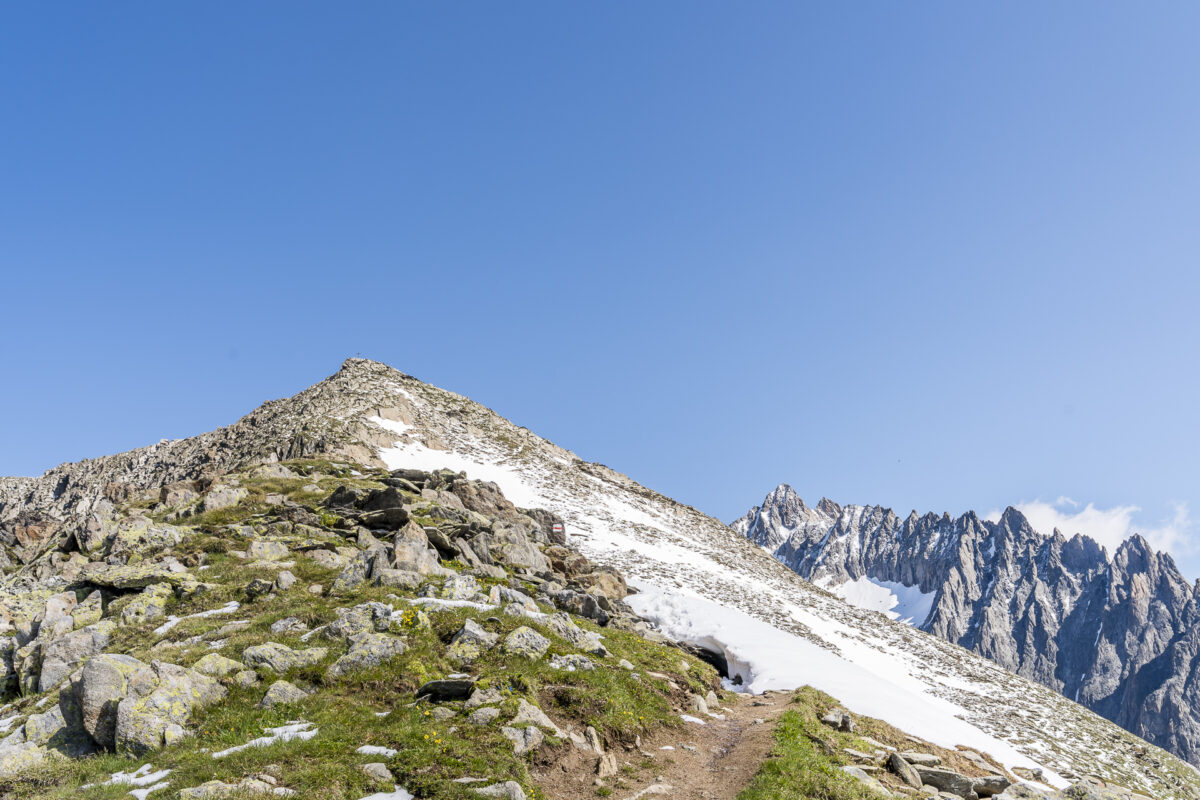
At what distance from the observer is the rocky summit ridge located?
13453 millimetres

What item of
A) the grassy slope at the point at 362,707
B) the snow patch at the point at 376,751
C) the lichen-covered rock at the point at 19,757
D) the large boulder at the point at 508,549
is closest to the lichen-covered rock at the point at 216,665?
the grassy slope at the point at 362,707

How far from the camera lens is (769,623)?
42750mm

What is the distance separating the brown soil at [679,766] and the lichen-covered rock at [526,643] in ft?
11.9

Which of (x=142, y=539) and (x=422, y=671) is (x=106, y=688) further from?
(x=142, y=539)

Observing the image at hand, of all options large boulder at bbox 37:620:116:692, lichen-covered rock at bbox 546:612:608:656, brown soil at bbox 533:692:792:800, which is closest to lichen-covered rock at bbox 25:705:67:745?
large boulder at bbox 37:620:116:692

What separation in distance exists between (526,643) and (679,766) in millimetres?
5243

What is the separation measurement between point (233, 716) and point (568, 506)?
49.9 m

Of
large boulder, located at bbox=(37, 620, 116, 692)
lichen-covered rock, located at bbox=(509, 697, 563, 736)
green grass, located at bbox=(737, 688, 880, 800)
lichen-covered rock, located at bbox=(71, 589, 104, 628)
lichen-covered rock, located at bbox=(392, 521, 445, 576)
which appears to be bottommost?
large boulder, located at bbox=(37, 620, 116, 692)

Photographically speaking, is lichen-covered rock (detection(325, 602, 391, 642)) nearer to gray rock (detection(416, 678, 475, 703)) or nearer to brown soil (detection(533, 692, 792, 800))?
gray rock (detection(416, 678, 475, 703))

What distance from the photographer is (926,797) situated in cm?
1505

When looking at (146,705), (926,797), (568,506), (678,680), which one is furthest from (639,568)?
(146,705)

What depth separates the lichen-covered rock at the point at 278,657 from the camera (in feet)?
54.3

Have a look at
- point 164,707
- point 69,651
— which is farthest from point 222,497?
point 164,707

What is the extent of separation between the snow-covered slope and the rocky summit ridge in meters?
0.30
